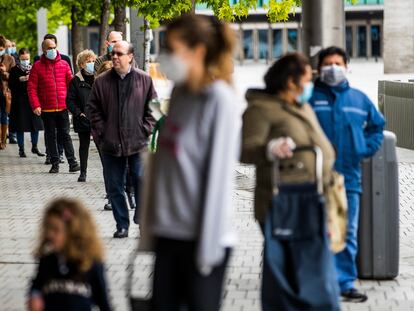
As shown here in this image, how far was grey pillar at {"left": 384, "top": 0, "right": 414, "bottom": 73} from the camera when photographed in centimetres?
5656

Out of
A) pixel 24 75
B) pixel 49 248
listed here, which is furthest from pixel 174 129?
pixel 24 75

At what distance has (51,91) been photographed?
16781 millimetres

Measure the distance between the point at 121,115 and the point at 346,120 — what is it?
334 centimetres

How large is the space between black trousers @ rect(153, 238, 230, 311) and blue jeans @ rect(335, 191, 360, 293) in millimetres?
2691

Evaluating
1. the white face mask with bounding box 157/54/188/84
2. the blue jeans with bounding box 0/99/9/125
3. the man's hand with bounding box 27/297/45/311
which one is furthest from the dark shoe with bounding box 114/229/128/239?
the blue jeans with bounding box 0/99/9/125

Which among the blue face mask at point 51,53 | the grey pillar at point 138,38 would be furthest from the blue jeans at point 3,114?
the blue face mask at point 51,53

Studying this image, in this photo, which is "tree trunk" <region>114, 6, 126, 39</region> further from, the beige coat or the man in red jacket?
the beige coat

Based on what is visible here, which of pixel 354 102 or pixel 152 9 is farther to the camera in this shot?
pixel 152 9

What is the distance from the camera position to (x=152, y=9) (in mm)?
17875

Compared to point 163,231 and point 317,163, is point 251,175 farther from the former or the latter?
point 163,231

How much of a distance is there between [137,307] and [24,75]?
1485cm

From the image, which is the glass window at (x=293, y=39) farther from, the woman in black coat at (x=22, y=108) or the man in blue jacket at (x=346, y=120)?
the man in blue jacket at (x=346, y=120)

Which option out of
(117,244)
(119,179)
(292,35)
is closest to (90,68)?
(119,179)

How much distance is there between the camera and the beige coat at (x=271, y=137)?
620 centimetres
